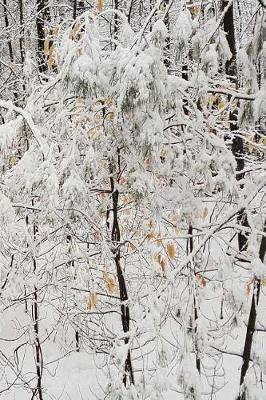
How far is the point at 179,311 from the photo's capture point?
3.56 meters

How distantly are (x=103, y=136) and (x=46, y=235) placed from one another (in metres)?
0.99

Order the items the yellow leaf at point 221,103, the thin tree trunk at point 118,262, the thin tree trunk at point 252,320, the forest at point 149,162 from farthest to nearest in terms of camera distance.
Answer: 1. the yellow leaf at point 221,103
2. the thin tree trunk at point 118,262
3. the thin tree trunk at point 252,320
4. the forest at point 149,162

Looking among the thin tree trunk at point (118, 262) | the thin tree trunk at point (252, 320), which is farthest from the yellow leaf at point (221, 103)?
the thin tree trunk at point (252, 320)

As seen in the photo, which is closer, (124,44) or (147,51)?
(147,51)

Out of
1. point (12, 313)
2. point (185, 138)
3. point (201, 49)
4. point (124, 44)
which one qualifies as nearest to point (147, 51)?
point (201, 49)

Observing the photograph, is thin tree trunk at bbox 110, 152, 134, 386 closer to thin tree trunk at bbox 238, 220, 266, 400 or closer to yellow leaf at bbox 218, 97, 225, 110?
thin tree trunk at bbox 238, 220, 266, 400

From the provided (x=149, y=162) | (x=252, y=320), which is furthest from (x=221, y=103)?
(x=252, y=320)

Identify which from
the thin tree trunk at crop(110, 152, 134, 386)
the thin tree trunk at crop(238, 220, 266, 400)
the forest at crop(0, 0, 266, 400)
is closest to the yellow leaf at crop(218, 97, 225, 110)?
the forest at crop(0, 0, 266, 400)

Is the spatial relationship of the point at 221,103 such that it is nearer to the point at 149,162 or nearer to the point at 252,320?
the point at 149,162

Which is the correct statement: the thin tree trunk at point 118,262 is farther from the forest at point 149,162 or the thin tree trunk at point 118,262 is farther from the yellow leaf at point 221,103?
the yellow leaf at point 221,103

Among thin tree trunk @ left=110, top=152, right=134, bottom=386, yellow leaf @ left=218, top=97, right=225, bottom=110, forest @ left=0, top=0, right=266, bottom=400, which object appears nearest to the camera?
forest @ left=0, top=0, right=266, bottom=400

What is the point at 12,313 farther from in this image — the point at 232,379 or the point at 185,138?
the point at 185,138

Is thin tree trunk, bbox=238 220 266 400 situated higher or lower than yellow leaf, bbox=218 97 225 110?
lower

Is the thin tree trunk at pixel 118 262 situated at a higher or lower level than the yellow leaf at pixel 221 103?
lower
